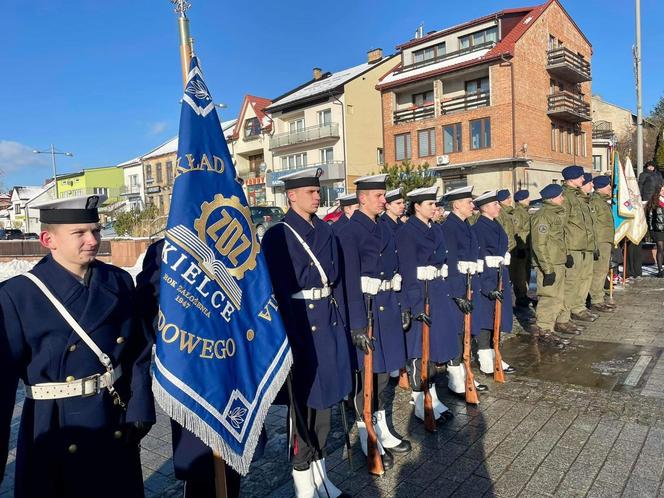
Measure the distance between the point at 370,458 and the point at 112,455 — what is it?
6.39 ft

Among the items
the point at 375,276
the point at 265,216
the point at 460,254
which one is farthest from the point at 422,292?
the point at 265,216

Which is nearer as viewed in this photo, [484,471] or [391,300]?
[484,471]

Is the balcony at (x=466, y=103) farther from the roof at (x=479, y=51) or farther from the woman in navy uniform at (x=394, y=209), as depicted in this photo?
the woman in navy uniform at (x=394, y=209)

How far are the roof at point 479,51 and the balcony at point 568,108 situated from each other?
4841mm

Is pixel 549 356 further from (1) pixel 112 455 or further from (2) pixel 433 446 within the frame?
(1) pixel 112 455

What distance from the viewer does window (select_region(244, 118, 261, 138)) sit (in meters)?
41.3

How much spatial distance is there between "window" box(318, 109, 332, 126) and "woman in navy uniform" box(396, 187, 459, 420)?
31012 mm

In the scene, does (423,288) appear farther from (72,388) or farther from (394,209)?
(72,388)

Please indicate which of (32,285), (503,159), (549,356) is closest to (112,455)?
(32,285)

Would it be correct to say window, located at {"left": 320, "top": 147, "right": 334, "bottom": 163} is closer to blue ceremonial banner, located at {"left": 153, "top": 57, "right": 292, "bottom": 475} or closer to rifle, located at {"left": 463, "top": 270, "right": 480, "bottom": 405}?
rifle, located at {"left": 463, "top": 270, "right": 480, "bottom": 405}

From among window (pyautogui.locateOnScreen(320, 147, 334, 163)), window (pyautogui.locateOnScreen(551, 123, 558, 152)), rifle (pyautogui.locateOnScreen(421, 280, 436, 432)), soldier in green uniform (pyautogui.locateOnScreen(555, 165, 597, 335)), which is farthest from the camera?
window (pyautogui.locateOnScreen(320, 147, 334, 163))

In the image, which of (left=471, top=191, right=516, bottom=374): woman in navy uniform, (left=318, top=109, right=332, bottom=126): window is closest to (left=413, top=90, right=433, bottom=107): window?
(left=318, top=109, right=332, bottom=126): window

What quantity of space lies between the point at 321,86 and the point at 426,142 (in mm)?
10193

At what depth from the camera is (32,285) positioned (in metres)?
2.27
